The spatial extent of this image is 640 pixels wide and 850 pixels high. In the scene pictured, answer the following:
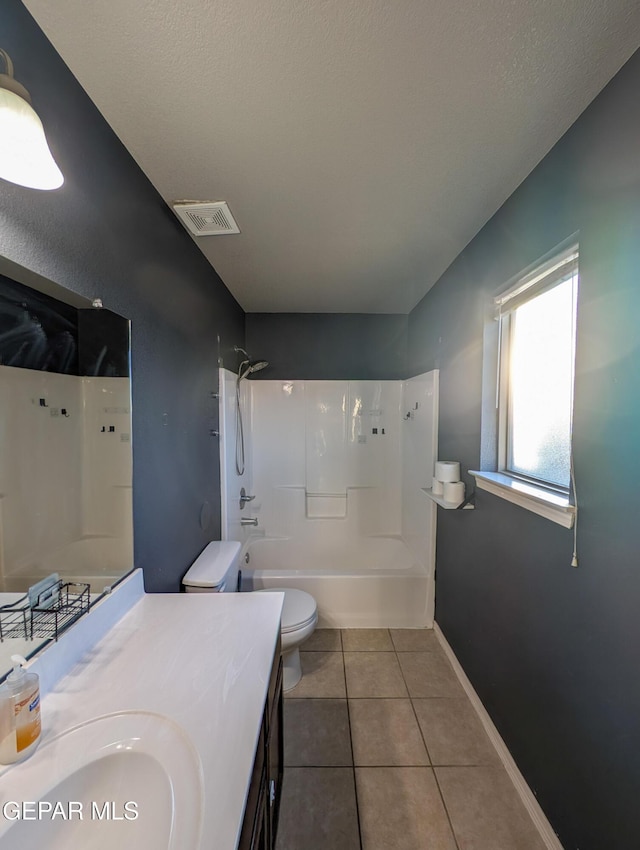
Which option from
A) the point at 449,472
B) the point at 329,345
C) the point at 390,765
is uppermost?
the point at 329,345

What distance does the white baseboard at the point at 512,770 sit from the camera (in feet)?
3.98

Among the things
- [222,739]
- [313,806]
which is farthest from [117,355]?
[313,806]

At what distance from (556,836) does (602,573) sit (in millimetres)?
1019

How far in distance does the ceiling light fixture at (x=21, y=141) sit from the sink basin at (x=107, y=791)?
3.82ft

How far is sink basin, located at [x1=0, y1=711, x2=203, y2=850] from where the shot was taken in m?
0.58

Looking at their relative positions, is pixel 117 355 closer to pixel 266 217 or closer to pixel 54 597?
pixel 54 597

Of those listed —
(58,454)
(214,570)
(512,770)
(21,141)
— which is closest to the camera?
(21,141)

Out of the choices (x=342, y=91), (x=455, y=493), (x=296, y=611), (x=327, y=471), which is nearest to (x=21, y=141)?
(x=342, y=91)

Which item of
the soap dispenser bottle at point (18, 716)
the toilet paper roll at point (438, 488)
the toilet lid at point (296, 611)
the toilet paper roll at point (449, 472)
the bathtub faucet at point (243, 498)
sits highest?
the toilet paper roll at point (449, 472)

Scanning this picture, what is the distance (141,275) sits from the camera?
1351mm

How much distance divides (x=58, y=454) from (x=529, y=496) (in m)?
1.57

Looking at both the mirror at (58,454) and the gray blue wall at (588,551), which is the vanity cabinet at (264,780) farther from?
the gray blue wall at (588,551)

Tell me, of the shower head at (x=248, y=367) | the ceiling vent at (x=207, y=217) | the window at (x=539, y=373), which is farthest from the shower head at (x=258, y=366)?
the window at (x=539, y=373)

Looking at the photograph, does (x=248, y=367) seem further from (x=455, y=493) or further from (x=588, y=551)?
(x=588, y=551)
